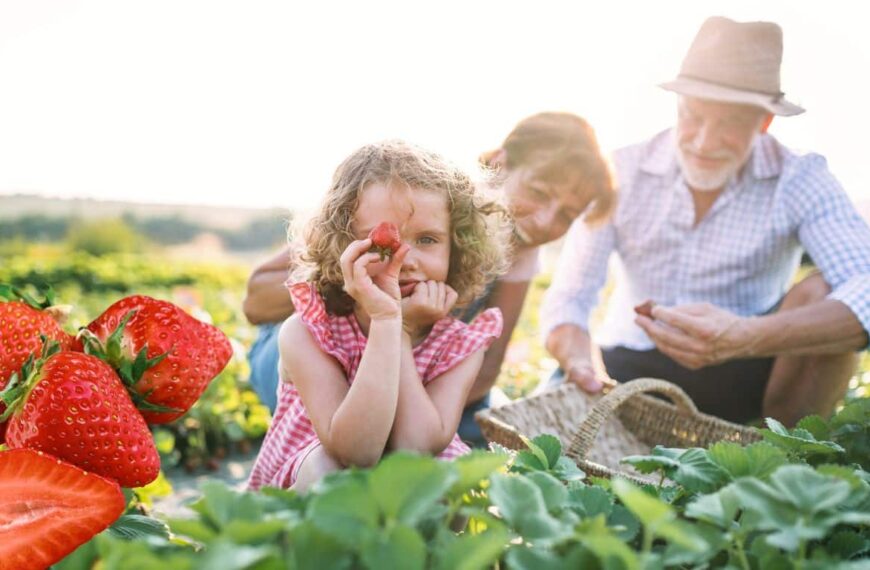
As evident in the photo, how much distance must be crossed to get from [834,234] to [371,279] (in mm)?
1797

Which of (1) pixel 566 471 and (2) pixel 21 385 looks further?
(2) pixel 21 385

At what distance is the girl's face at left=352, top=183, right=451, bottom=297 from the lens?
1572 millimetres

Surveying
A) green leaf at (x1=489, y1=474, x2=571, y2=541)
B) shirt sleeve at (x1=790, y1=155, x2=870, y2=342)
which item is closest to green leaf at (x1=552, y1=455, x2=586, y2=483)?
green leaf at (x1=489, y1=474, x2=571, y2=541)

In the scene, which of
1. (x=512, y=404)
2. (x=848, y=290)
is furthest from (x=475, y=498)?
(x=848, y=290)

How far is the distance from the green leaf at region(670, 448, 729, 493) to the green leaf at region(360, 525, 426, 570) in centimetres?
43

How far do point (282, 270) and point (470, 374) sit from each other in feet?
3.49

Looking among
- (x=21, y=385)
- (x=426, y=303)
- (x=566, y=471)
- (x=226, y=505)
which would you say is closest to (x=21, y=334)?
(x=21, y=385)

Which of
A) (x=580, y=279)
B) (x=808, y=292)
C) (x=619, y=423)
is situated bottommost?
(x=619, y=423)

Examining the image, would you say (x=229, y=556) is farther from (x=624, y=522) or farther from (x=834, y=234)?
(x=834, y=234)

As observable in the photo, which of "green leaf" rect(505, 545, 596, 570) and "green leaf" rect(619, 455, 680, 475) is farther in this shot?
"green leaf" rect(619, 455, 680, 475)

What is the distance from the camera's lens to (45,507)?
1128 mm

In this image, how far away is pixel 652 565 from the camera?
2.24 ft

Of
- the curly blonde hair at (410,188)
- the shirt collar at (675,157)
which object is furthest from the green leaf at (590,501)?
the shirt collar at (675,157)

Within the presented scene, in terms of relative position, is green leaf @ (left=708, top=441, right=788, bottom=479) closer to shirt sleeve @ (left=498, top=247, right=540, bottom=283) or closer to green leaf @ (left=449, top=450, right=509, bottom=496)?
green leaf @ (left=449, top=450, right=509, bottom=496)
